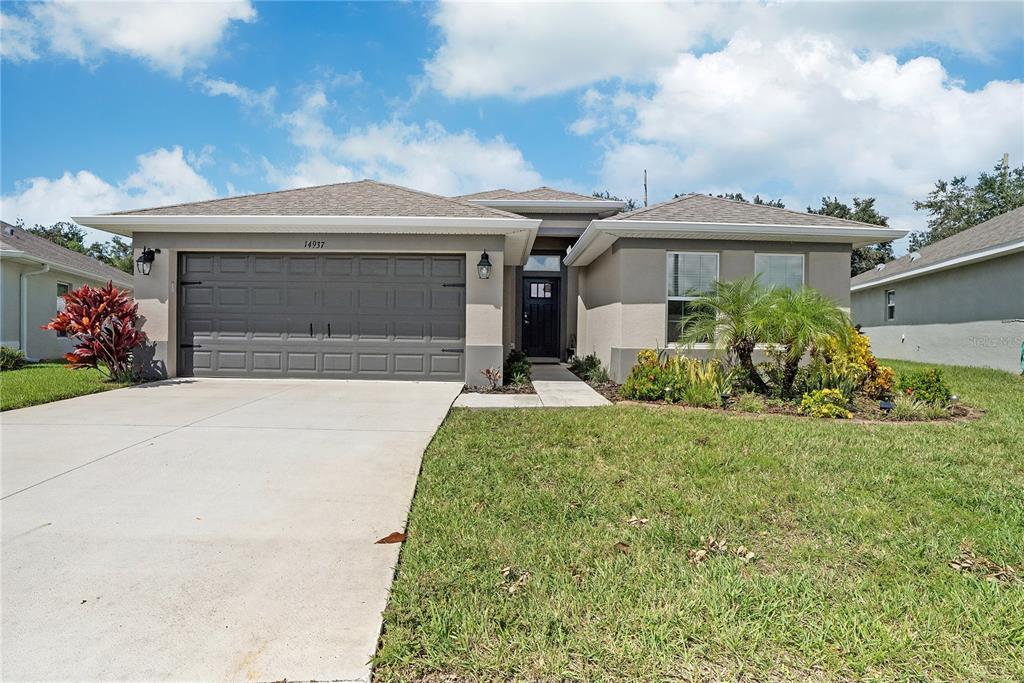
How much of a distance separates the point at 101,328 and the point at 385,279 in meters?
5.01

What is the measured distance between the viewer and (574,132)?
16469mm

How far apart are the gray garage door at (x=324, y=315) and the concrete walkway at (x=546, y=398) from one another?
5.25ft

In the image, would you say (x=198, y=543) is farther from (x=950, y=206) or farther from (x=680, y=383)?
(x=950, y=206)

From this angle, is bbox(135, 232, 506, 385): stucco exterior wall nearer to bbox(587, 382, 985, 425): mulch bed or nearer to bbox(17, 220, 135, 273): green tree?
bbox(587, 382, 985, 425): mulch bed

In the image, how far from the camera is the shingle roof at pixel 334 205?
960 centimetres

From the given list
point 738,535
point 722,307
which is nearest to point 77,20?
point 722,307

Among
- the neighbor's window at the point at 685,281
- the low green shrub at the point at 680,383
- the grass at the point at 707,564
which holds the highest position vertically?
the neighbor's window at the point at 685,281

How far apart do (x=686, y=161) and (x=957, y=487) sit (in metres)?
22.5

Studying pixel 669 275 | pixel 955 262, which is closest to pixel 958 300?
pixel 955 262

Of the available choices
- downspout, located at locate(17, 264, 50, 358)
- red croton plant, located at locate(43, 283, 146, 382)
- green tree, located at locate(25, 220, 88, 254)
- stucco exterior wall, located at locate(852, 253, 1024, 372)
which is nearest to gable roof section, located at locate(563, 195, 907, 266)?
stucco exterior wall, located at locate(852, 253, 1024, 372)

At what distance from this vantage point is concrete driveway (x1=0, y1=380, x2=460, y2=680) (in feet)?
7.07

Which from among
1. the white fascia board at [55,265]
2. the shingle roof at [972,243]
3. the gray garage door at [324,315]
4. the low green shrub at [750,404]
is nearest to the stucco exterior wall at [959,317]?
the shingle roof at [972,243]

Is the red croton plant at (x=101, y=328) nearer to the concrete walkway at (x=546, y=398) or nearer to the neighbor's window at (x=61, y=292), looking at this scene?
the concrete walkway at (x=546, y=398)

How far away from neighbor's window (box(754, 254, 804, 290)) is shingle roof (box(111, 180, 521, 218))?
16.5 ft
